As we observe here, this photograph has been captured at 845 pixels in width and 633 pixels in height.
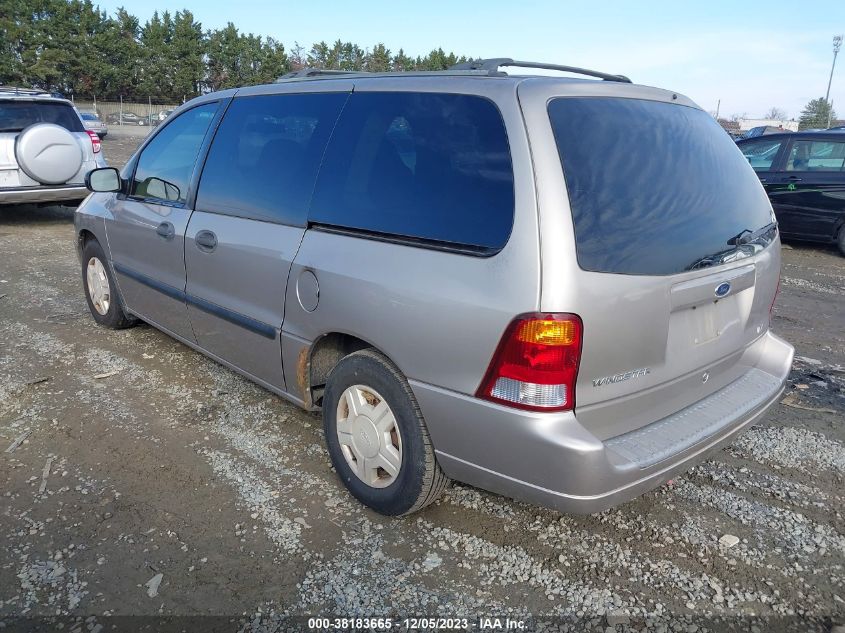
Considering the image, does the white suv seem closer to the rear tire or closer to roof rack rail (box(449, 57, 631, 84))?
the rear tire

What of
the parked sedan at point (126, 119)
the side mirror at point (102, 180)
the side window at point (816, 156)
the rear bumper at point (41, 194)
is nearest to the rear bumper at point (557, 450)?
the side mirror at point (102, 180)

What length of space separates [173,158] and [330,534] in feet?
8.47

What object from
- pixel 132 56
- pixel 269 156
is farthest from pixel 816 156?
pixel 132 56

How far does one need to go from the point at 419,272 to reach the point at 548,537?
4.05 feet

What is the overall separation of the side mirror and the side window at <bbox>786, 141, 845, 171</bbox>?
8.54 metres

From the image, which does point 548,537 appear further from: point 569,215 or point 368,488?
point 569,215

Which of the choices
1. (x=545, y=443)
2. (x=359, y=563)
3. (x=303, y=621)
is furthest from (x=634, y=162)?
(x=303, y=621)

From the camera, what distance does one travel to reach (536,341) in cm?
208

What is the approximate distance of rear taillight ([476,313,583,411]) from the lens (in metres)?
2.08

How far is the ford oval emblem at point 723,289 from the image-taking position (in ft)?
8.09

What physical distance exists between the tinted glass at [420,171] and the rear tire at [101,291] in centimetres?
266

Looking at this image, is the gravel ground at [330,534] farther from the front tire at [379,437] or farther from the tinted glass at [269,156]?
the tinted glass at [269,156]

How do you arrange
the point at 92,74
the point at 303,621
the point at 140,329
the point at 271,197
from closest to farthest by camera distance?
the point at 303,621, the point at 271,197, the point at 140,329, the point at 92,74

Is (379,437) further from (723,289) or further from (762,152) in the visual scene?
(762,152)
